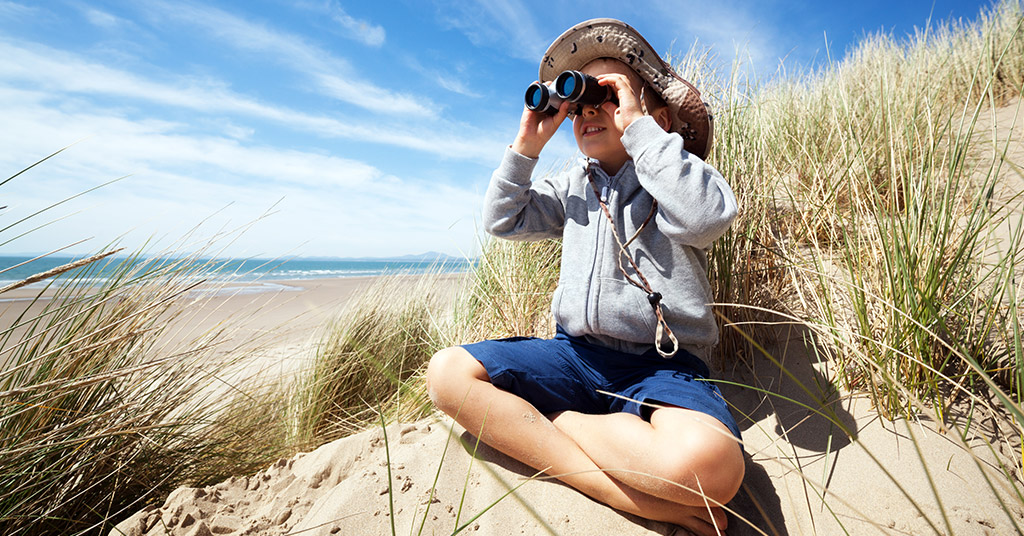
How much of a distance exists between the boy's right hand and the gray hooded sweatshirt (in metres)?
0.04

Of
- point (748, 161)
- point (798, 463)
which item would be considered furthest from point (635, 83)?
point (798, 463)

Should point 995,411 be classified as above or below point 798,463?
above

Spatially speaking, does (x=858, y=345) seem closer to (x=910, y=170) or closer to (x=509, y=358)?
(x=910, y=170)

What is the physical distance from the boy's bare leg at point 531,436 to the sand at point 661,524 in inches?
2.1

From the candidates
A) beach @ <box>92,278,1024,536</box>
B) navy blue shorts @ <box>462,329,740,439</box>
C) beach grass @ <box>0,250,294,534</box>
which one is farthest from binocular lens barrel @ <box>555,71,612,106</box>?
beach grass @ <box>0,250,294,534</box>

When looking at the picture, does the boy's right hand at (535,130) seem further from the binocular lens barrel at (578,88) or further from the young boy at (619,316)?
the binocular lens barrel at (578,88)

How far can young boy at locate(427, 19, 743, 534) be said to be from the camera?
1.32 m

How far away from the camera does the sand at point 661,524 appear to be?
1.27m

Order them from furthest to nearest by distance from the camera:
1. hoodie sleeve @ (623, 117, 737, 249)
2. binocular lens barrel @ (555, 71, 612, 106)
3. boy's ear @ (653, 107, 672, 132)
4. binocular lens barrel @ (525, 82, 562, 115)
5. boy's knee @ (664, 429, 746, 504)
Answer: boy's ear @ (653, 107, 672, 132), binocular lens barrel @ (525, 82, 562, 115), binocular lens barrel @ (555, 71, 612, 106), hoodie sleeve @ (623, 117, 737, 249), boy's knee @ (664, 429, 746, 504)

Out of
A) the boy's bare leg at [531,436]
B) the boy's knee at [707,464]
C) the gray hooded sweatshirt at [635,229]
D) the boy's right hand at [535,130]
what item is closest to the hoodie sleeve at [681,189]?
the gray hooded sweatshirt at [635,229]

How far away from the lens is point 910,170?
1516 millimetres

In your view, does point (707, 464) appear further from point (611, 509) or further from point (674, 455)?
point (611, 509)

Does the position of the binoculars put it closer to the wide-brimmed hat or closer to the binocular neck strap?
the wide-brimmed hat

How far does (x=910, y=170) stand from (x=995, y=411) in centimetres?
76
